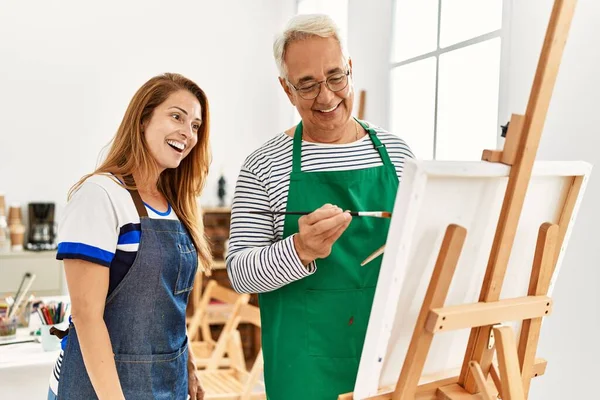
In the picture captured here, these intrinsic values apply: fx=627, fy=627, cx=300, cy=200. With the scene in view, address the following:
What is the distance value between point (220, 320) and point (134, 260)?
10.5 ft

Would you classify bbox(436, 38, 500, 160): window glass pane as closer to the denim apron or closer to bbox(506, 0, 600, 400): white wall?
bbox(506, 0, 600, 400): white wall

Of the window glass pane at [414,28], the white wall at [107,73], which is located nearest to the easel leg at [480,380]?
the window glass pane at [414,28]

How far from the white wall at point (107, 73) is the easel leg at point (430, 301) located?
386 cm

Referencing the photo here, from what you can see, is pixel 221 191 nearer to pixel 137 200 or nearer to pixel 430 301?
pixel 137 200

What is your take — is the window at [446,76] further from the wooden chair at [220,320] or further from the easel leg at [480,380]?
the easel leg at [480,380]

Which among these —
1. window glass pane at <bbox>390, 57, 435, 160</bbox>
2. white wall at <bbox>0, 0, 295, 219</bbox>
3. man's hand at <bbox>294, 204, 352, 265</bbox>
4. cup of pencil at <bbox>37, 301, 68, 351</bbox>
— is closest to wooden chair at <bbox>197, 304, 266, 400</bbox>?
cup of pencil at <bbox>37, 301, 68, 351</bbox>

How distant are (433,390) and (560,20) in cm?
78

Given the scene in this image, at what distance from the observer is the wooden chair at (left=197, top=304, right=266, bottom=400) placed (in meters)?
3.05

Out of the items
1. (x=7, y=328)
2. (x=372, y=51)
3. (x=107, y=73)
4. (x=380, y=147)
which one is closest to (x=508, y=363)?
(x=380, y=147)

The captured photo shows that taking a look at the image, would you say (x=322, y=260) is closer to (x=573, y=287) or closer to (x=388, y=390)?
(x=388, y=390)

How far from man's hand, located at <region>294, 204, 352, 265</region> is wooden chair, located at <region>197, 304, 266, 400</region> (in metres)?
1.60

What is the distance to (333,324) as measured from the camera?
5.21 ft

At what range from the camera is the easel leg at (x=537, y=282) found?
130 centimetres

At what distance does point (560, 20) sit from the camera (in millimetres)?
1214
